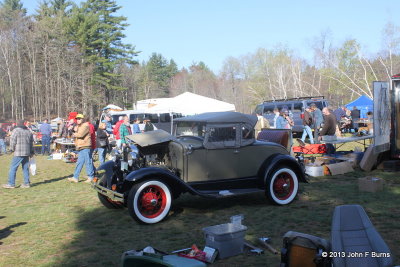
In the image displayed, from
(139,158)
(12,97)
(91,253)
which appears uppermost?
(12,97)

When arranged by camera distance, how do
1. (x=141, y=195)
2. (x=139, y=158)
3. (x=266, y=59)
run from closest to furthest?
(x=141, y=195)
(x=139, y=158)
(x=266, y=59)

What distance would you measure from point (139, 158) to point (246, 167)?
72.0 inches

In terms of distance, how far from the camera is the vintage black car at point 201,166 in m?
5.82

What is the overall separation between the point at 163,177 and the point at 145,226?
30.2 inches

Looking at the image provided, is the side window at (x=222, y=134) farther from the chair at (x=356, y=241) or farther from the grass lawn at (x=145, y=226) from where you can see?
the chair at (x=356, y=241)

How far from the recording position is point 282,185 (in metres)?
6.72

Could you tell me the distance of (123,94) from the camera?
171 feet

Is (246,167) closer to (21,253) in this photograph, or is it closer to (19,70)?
(21,253)

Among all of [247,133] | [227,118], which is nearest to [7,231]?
[227,118]

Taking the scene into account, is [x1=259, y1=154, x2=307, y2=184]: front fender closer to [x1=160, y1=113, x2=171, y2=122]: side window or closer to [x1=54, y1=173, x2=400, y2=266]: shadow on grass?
[x1=54, y1=173, x2=400, y2=266]: shadow on grass

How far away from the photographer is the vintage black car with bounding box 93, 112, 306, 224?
19.1 feet

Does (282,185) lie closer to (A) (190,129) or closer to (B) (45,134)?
A: (A) (190,129)

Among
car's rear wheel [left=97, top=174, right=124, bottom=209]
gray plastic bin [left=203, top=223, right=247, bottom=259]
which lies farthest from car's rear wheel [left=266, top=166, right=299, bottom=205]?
car's rear wheel [left=97, top=174, right=124, bottom=209]

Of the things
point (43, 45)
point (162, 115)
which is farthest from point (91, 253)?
point (43, 45)
